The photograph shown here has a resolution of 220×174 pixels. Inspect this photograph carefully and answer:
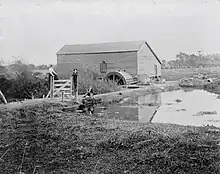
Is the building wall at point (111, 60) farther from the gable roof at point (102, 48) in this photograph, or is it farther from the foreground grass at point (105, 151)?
the foreground grass at point (105, 151)

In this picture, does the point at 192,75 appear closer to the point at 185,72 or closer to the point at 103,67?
the point at 185,72

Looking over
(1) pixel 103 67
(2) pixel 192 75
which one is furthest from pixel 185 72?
(1) pixel 103 67

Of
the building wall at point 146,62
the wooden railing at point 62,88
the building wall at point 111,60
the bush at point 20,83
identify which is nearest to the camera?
the wooden railing at point 62,88

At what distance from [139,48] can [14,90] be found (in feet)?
25.8

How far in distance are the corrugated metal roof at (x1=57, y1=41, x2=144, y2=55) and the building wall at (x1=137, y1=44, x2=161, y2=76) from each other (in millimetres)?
416

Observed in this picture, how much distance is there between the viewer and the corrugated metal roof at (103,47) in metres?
15.6

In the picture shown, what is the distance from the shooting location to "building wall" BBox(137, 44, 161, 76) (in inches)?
645

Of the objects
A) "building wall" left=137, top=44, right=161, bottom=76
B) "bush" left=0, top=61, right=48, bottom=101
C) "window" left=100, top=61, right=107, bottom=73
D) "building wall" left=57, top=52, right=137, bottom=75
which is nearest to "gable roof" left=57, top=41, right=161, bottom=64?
"building wall" left=57, top=52, right=137, bottom=75

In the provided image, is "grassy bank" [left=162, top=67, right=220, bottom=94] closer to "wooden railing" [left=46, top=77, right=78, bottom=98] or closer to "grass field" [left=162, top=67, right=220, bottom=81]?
"grass field" [left=162, top=67, right=220, bottom=81]

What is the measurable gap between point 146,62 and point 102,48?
2.56 meters

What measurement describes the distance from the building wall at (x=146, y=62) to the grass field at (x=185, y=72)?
3.83 ft

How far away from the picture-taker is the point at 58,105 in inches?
281

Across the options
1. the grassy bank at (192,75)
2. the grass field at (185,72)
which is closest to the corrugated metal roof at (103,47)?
the grassy bank at (192,75)

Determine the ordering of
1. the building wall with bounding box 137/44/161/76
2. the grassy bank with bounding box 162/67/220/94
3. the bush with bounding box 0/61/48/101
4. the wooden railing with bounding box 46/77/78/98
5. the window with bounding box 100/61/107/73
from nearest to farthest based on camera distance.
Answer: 1. the wooden railing with bounding box 46/77/78/98
2. the bush with bounding box 0/61/48/101
3. the grassy bank with bounding box 162/67/220/94
4. the window with bounding box 100/61/107/73
5. the building wall with bounding box 137/44/161/76
